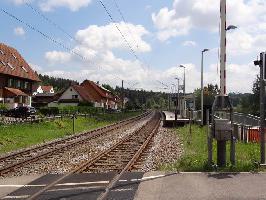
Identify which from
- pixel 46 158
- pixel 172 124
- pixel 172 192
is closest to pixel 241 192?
pixel 172 192

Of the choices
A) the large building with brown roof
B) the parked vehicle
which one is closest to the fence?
the parked vehicle

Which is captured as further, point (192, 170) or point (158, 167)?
point (158, 167)

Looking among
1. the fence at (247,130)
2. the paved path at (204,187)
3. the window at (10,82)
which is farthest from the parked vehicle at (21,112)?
the paved path at (204,187)

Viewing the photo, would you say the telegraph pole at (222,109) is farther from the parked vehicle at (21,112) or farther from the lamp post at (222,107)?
the parked vehicle at (21,112)

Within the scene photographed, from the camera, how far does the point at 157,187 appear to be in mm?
10125

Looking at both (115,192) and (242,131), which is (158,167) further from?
(242,131)

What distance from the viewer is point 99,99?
137250 millimetres

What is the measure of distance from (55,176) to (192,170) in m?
3.48

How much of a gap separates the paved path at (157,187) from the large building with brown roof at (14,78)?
55.3m

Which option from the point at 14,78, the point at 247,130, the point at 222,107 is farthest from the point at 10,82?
the point at 222,107

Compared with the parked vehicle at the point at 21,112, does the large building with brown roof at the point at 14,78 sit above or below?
above

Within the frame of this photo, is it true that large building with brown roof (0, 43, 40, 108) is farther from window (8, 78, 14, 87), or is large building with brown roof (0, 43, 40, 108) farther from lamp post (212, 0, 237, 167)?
lamp post (212, 0, 237, 167)

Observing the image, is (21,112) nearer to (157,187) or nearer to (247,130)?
(247,130)

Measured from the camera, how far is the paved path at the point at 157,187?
365 inches
